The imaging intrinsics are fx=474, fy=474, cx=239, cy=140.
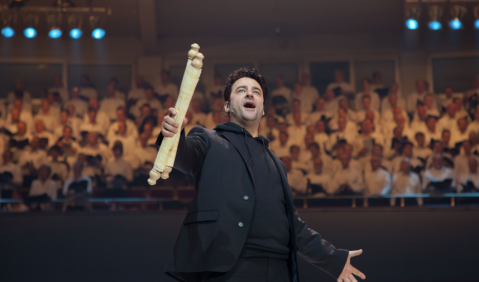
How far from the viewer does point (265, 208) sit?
5.22ft

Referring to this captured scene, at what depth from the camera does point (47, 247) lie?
334 cm

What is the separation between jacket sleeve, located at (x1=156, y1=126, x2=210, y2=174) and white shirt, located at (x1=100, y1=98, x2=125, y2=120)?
461 centimetres

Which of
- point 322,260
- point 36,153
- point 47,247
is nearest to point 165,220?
point 47,247

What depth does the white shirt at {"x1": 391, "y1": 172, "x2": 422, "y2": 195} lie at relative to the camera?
200 inches

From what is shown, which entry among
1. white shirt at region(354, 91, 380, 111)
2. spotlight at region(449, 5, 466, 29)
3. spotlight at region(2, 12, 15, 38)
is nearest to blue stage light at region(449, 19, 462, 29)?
spotlight at region(449, 5, 466, 29)

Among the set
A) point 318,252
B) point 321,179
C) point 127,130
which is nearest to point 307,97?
point 321,179

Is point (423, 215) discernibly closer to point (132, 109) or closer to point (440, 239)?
point (440, 239)

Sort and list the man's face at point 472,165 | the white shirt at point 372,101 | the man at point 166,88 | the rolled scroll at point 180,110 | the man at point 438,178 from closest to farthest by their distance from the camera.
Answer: the rolled scroll at point 180,110 < the man at point 438,178 < the man's face at point 472,165 < the white shirt at point 372,101 < the man at point 166,88

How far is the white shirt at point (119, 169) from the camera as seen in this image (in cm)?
540

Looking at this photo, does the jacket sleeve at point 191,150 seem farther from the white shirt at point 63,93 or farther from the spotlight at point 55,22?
the white shirt at point 63,93

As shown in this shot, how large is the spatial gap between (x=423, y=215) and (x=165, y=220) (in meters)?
1.91

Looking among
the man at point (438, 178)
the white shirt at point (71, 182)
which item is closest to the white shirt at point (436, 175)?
the man at point (438, 178)

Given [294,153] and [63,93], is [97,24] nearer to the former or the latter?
[63,93]

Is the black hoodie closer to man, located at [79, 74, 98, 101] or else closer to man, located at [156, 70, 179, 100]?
man, located at [156, 70, 179, 100]
